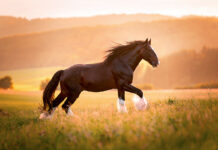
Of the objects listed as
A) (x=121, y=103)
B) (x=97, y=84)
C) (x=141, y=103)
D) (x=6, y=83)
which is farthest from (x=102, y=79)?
(x=6, y=83)

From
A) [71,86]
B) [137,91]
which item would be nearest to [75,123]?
[71,86]

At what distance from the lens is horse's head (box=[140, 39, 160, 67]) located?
795cm

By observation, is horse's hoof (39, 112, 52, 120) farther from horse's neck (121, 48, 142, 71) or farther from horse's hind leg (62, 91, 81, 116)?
horse's neck (121, 48, 142, 71)

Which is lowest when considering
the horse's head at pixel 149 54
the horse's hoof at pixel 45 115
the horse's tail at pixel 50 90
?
the horse's hoof at pixel 45 115

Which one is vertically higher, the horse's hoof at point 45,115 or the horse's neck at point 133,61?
the horse's neck at point 133,61

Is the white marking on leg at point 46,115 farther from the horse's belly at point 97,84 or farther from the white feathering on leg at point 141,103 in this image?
the white feathering on leg at point 141,103

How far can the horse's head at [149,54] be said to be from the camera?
795cm

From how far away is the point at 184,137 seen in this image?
402 centimetres

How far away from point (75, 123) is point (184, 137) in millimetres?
2683

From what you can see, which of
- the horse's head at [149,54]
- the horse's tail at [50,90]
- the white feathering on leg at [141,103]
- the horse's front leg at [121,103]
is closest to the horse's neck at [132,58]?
the horse's head at [149,54]

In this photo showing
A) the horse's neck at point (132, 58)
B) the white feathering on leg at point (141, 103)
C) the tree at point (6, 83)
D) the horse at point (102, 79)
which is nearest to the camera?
the white feathering on leg at point (141, 103)

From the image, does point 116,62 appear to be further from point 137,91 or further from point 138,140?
point 138,140

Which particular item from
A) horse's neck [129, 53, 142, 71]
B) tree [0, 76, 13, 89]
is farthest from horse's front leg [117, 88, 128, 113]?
tree [0, 76, 13, 89]

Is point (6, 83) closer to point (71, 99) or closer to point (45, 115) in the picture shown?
point (45, 115)
